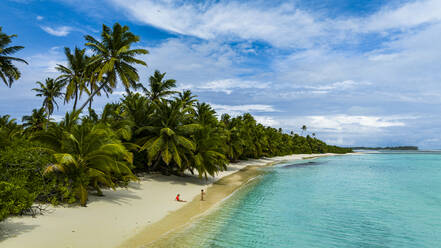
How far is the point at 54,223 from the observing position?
903 cm

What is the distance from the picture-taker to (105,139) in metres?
12.7

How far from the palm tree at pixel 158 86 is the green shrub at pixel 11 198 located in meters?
25.2

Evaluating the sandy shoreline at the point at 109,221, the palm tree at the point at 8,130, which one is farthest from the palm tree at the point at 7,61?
the sandy shoreline at the point at 109,221

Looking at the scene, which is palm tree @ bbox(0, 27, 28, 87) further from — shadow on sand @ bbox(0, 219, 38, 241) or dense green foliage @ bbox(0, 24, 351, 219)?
shadow on sand @ bbox(0, 219, 38, 241)

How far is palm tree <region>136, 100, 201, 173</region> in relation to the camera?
19559 mm

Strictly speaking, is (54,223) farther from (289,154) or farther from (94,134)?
(289,154)

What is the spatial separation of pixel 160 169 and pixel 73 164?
41.7 ft

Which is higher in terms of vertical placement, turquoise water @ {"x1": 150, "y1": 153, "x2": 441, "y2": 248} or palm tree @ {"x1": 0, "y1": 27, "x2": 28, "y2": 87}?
palm tree @ {"x1": 0, "y1": 27, "x2": 28, "y2": 87}

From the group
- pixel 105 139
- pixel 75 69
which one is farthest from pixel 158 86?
pixel 105 139

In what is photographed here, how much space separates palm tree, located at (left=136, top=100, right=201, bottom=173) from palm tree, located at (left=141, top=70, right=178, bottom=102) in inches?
458

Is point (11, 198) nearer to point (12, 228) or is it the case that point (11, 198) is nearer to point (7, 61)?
point (12, 228)

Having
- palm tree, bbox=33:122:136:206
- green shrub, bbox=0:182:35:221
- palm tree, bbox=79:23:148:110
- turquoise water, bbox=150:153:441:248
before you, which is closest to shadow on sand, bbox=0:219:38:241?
green shrub, bbox=0:182:35:221

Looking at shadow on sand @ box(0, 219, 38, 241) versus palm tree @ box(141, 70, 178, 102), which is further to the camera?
palm tree @ box(141, 70, 178, 102)

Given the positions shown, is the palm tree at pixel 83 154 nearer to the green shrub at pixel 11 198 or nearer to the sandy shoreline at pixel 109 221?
the sandy shoreline at pixel 109 221
